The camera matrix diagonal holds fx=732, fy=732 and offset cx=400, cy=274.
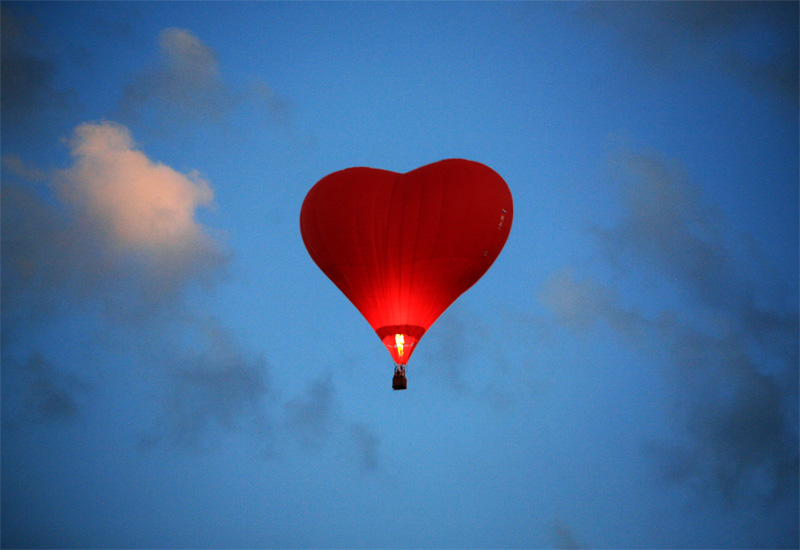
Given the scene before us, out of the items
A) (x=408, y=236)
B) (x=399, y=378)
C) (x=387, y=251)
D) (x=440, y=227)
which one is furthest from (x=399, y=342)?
(x=440, y=227)

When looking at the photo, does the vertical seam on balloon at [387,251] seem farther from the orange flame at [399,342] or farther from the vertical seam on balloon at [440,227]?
the vertical seam on balloon at [440,227]

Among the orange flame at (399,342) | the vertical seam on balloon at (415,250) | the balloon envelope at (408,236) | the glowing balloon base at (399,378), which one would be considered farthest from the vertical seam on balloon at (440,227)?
the glowing balloon base at (399,378)

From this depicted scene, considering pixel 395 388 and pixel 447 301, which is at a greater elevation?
pixel 447 301

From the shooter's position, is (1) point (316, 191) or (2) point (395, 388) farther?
(1) point (316, 191)

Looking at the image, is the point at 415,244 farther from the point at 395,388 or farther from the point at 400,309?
the point at 395,388

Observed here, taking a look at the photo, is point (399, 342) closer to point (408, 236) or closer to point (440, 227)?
point (408, 236)

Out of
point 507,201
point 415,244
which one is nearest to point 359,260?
point 415,244

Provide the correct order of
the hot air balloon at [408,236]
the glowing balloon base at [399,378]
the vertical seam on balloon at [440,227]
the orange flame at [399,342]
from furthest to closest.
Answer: the orange flame at [399,342], the hot air balloon at [408,236], the vertical seam on balloon at [440,227], the glowing balloon base at [399,378]

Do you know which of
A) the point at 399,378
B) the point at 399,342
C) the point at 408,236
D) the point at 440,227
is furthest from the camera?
the point at 399,342
